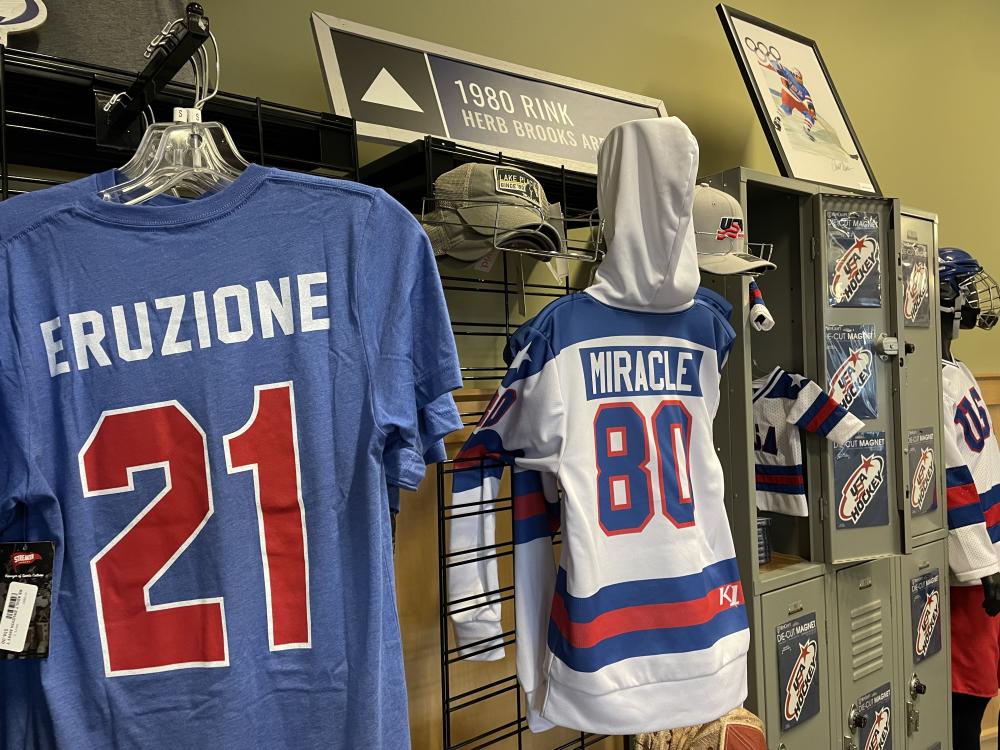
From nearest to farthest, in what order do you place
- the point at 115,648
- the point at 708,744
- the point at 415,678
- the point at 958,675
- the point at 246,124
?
the point at 115,648
the point at 246,124
the point at 708,744
the point at 415,678
the point at 958,675

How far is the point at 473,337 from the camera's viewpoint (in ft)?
7.25

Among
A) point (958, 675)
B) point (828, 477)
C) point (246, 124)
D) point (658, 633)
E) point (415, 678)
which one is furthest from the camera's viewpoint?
point (958, 675)

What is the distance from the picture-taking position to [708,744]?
1830mm

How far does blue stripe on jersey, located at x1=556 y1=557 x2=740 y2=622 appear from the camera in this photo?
146 cm

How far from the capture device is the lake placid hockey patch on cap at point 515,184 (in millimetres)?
1492

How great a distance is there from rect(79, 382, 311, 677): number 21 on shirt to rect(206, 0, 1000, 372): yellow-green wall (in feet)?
3.79

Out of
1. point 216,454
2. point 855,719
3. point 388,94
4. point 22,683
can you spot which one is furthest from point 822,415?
point 22,683

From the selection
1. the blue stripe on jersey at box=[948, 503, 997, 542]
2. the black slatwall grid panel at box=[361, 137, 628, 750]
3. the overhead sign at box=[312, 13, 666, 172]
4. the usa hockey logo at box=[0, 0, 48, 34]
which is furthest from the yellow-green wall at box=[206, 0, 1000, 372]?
the blue stripe on jersey at box=[948, 503, 997, 542]

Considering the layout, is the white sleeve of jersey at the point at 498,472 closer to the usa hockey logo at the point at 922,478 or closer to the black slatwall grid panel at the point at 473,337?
the black slatwall grid panel at the point at 473,337

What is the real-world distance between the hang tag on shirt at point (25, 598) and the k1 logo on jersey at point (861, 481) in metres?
2.00

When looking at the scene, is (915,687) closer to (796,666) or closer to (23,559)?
(796,666)

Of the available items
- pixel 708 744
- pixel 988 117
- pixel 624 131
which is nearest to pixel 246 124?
pixel 624 131

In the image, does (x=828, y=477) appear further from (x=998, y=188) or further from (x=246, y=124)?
(x=998, y=188)

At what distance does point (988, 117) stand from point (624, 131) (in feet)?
11.1
